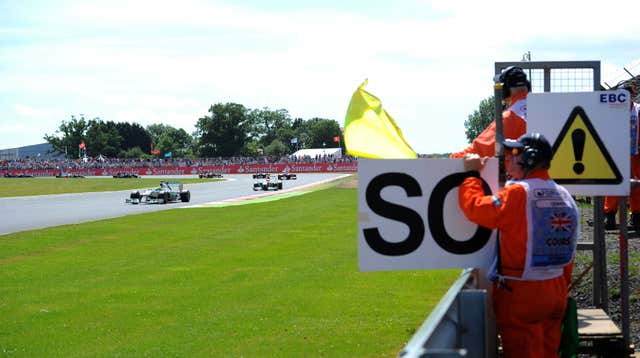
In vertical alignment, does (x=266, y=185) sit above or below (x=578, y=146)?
below

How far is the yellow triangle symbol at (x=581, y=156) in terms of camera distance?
5.12 metres

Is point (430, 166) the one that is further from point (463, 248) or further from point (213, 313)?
point (213, 313)

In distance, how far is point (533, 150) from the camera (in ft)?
14.7

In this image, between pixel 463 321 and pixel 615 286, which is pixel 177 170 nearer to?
pixel 615 286

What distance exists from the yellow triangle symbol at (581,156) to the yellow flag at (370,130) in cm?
92

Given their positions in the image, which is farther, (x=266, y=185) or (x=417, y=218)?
(x=266, y=185)

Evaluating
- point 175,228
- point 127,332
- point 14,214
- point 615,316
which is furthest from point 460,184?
point 14,214

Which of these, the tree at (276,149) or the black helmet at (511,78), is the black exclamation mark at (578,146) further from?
the tree at (276,149)

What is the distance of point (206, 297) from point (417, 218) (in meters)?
7.72

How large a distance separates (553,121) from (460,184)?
927mm

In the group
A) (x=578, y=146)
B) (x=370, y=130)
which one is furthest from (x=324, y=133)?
(x=370, y=130)

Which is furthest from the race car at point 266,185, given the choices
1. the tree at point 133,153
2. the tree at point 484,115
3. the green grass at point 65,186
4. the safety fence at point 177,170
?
the tree at point 133,153

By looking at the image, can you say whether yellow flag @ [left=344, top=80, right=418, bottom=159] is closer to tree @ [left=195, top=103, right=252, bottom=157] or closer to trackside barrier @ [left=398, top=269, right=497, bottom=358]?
trackside barrier @ [left=398, top=269, right=497, bottom=358]

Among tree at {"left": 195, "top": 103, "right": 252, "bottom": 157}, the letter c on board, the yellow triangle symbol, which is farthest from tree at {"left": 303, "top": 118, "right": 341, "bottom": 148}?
the letter c on board
